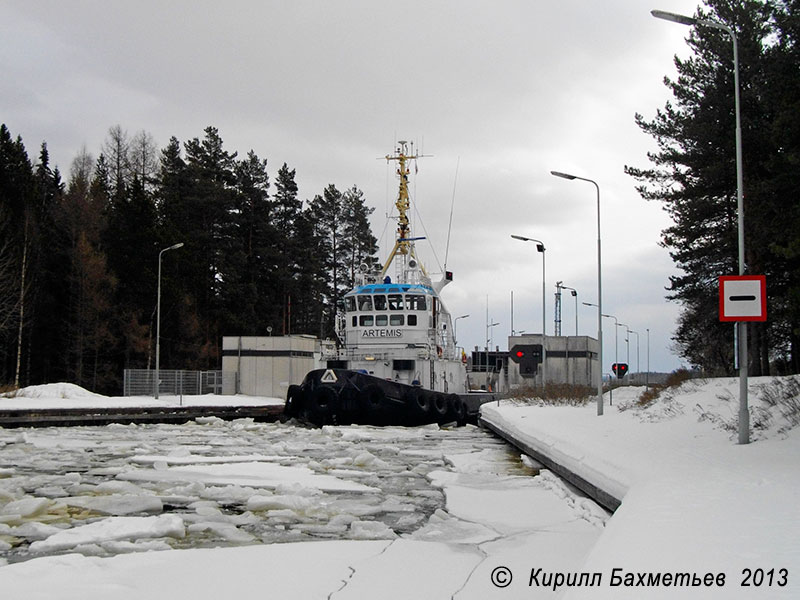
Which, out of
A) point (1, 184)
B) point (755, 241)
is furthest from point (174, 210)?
point (755, 241)

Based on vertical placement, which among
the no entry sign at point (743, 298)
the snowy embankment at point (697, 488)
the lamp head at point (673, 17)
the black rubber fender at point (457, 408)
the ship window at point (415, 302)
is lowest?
the black rubber fender at point (457, 408)

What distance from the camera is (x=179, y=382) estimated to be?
4038 cm

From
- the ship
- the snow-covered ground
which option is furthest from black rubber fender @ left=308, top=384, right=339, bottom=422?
the snow-covered ground

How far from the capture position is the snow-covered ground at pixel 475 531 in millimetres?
5348

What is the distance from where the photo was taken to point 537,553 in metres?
7.20

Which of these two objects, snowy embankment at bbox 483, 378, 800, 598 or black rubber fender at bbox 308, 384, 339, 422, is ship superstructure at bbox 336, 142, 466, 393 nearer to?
black rubber fender at bbox 308, 384, 339, 422

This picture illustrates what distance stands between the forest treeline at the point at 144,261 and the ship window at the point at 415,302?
59.2 ft

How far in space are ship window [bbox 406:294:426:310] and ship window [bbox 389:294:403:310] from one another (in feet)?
0.87

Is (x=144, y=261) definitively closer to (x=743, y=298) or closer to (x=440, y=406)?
(x=440, y=406)

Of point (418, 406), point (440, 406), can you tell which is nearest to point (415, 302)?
point (440, 406)

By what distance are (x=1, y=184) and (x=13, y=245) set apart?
426 cm

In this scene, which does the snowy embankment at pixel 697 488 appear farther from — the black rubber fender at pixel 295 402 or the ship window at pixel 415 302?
the ship window at pixel 415 302

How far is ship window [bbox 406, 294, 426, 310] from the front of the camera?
29.8m

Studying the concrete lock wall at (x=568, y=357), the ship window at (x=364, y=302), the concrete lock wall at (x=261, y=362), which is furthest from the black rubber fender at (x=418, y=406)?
the concrete lock wall at (x=568, y=357)
